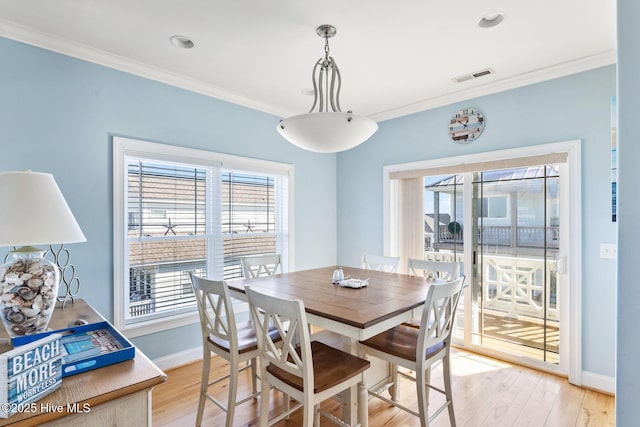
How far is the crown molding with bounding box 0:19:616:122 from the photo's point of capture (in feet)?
7.29

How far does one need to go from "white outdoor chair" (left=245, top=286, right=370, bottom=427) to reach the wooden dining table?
0.15 metres

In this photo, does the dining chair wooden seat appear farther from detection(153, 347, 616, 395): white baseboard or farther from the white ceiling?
the white ceiling

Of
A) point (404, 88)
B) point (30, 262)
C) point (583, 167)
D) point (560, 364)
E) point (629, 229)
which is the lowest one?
point (560, 364)

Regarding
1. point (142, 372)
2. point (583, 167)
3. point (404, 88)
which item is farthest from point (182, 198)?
point (583, 167)

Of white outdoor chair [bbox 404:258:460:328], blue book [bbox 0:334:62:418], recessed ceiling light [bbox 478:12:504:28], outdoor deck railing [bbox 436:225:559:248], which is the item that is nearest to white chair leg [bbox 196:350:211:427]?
blue book [bbox 0:334:62:418]

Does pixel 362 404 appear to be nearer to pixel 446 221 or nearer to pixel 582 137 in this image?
pixel 446 221

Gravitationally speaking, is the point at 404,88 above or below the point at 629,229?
above

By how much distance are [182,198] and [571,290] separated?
3448 mm

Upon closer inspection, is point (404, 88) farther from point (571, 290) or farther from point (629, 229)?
point (629, 229)

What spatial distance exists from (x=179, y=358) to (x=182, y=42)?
263cm

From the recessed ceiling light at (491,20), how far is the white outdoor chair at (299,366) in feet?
6.87

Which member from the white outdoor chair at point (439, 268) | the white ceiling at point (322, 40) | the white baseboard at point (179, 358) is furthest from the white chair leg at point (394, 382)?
the white ceiling at point (322, 40)

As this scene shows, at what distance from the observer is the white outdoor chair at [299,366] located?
1.49 metres

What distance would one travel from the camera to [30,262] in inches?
51.4
